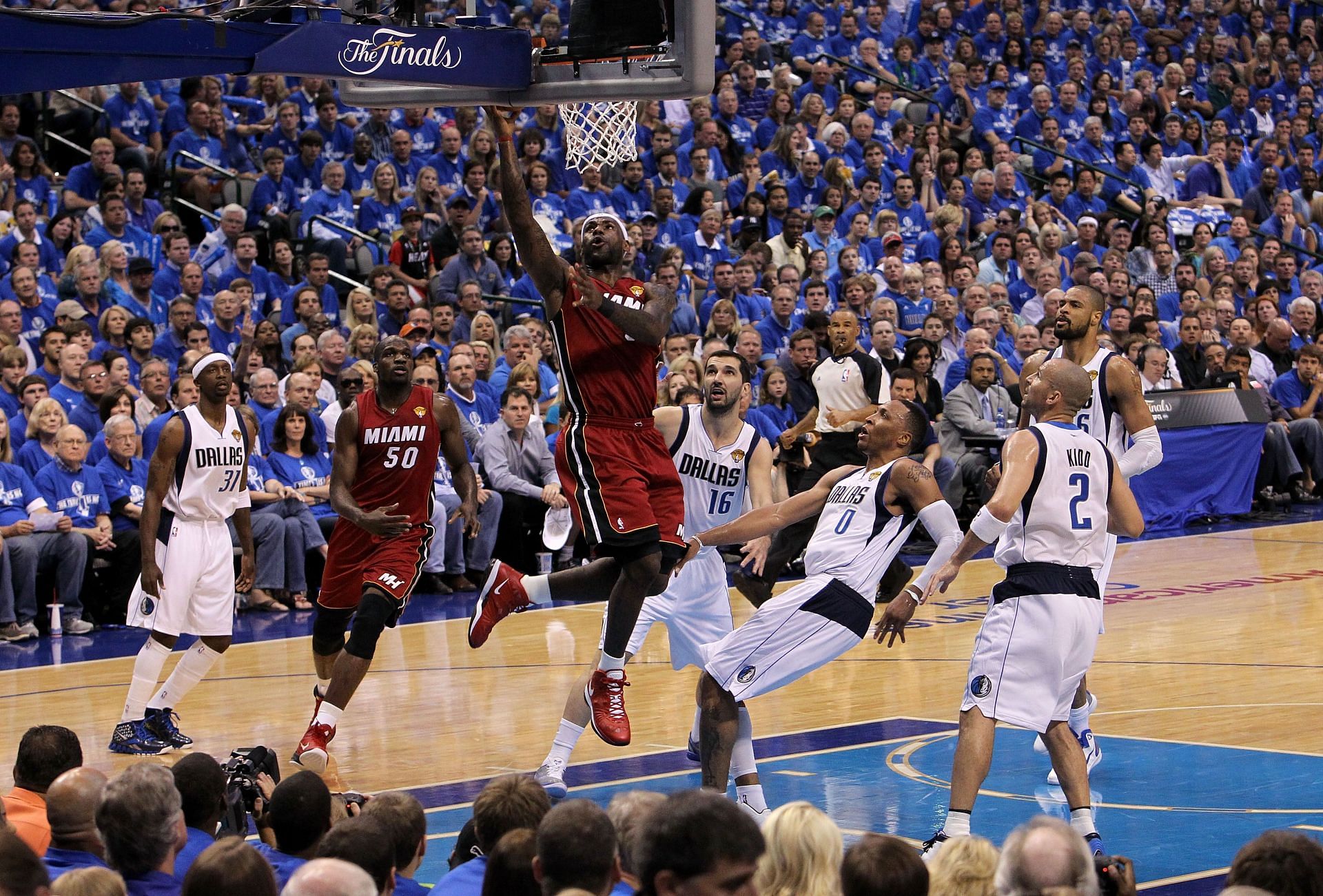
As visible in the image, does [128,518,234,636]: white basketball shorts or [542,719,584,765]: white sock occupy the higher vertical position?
[128,518,234,636]: white basketball shorts

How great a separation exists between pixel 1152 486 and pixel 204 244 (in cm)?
897

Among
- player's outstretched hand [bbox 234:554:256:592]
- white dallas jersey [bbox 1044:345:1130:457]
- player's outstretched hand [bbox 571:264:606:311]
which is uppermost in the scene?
player's outstretched hand [bbox 571:264:606:311]

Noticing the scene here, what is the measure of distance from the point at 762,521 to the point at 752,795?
1234 millimetres

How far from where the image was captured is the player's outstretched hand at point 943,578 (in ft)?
22.0

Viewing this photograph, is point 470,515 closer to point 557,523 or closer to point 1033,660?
point 557,523

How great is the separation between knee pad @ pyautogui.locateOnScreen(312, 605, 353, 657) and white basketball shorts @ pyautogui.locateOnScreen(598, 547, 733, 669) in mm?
1437

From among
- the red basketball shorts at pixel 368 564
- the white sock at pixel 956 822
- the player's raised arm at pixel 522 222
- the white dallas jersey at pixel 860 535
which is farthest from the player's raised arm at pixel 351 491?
the white sock at pixel 956 822

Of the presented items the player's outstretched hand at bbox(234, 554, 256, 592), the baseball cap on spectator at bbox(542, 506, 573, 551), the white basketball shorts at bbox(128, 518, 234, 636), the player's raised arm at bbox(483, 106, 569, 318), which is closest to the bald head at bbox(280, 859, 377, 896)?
the player's raised arm at bbox(483, 106, 569, 318)

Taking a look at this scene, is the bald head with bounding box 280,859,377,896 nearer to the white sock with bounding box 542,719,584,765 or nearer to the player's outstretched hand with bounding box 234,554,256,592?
the white sock with bounding box 542,719,584,765

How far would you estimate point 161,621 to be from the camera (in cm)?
912

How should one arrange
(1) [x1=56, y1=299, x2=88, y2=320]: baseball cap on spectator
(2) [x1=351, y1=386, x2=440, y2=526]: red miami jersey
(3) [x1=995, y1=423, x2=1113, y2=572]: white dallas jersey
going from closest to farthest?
(3) [x1=995, y1=423, x2=1113, y2=572]: white dallas jersey → (2) [x1=351, y1=386, x2=440, y2=526]: red miami jersey → (1) [x1=56, y1=299, x2=88, y2=320]: baseball cap on spectator

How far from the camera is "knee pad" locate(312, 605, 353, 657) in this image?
8.60 meters

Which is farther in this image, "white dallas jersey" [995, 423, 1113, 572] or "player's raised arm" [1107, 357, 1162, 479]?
"player's raised arm" [1107, 357, 1162, 479]

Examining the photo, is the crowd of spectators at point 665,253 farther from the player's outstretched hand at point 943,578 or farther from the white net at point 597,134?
the player's outstretched hand at point 943,578
